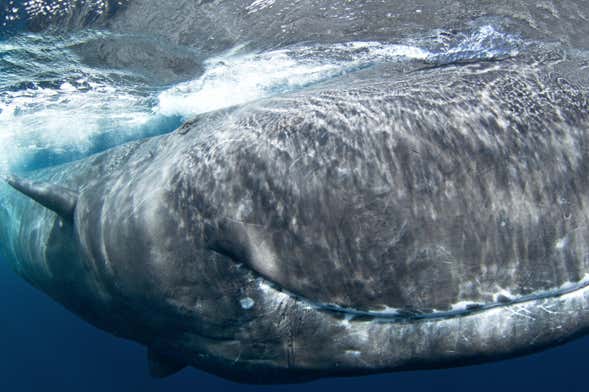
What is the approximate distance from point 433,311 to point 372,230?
63 centimetres

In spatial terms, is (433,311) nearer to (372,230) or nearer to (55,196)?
(372,230)

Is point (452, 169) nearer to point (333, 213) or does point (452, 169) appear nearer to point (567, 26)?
point (333, 213)

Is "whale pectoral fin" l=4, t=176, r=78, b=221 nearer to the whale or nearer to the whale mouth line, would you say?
the whale

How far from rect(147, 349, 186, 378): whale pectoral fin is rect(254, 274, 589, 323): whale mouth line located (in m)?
2.70

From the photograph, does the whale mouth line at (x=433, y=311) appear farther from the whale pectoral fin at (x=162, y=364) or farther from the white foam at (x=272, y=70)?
the white foam at (x=272, y=70)

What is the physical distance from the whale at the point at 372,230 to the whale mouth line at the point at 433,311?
0.01m

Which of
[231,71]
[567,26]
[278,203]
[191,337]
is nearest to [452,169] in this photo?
[278,203]

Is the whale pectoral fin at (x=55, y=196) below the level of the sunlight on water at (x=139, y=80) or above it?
above

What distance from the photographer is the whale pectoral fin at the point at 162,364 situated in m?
5.03

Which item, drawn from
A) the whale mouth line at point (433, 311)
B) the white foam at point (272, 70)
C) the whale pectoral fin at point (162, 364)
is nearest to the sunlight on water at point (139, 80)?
the white foam at point (272, 70)

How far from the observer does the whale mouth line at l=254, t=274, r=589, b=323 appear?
2.65m

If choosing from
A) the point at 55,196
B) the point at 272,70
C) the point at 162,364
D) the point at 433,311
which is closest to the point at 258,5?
the point at 55,196

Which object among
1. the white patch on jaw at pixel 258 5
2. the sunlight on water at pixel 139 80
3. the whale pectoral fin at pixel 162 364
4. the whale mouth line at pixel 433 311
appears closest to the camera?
the whale mouth line at pixel 433 311

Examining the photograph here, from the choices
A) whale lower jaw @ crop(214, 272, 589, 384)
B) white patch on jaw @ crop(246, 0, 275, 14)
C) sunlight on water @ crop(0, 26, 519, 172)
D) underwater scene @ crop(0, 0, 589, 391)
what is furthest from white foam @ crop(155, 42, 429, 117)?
whale lower jaw @ crop(214, 272, 589, 384)
